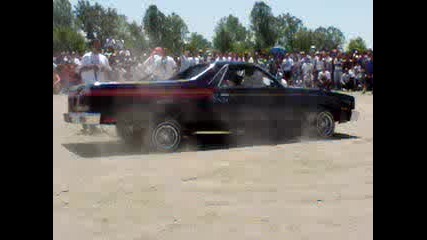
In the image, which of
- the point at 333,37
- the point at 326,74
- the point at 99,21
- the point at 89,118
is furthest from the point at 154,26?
the point at 333,37

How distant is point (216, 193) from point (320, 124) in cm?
426

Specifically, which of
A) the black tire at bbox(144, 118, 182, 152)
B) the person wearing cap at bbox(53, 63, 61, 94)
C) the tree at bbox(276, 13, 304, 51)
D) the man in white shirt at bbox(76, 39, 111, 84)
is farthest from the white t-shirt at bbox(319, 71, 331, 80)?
the tree at bbox(276, 13, 304, 51)

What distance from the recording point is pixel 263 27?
2020 inches

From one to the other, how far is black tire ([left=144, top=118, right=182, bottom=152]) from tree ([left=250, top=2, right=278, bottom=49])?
138 ft

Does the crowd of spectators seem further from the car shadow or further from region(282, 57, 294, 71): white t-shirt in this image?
the car shadow

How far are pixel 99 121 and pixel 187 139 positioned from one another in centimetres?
209

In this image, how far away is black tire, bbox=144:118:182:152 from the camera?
24.8 ft

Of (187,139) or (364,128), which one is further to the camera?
(364,128)

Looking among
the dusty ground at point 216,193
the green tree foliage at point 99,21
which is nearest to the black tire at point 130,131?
the dusty ground at point 216,193

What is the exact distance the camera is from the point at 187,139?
890 cm
